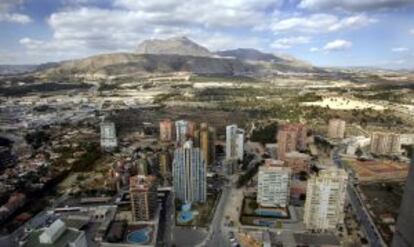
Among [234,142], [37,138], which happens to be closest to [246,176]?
[234,142]

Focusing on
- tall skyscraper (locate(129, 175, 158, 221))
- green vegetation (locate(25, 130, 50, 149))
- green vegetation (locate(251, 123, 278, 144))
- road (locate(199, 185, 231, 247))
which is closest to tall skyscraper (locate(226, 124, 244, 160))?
road (locate(199, 185, 231, 247))

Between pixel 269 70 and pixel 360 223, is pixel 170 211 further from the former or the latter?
pixel 269 70

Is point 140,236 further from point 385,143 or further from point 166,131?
point 385,143

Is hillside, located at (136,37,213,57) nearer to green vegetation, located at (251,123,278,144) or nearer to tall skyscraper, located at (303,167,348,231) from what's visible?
green vegetation, located at (251,123,278,144)

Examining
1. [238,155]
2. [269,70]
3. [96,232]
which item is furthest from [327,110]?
[269,70]

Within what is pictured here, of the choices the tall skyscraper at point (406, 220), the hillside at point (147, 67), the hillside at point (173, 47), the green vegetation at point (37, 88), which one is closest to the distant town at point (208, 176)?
the tall skyscraper at point (406, 220)

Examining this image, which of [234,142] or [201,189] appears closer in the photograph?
[201,189]
